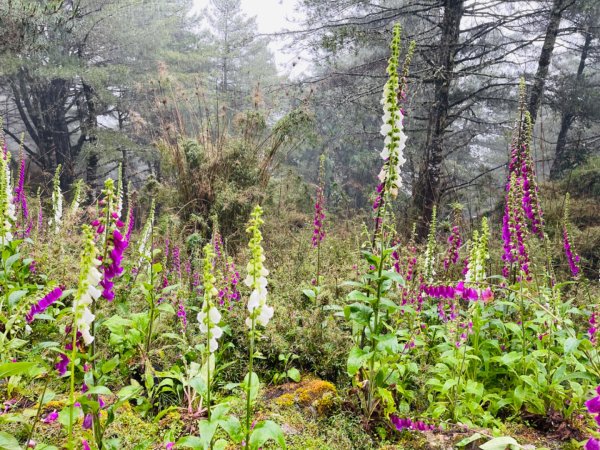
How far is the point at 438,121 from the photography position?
7.04m

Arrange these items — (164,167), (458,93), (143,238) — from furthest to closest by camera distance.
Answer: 1. (458,93)
2. (164,167)
3. (143,238)

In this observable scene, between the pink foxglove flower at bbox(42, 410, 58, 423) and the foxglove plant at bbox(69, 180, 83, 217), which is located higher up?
the foxglove plant at bbox(69, 180, 83, 217)

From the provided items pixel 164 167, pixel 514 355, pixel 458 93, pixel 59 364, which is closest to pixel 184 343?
pixel 59 364

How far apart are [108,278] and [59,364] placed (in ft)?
1.56

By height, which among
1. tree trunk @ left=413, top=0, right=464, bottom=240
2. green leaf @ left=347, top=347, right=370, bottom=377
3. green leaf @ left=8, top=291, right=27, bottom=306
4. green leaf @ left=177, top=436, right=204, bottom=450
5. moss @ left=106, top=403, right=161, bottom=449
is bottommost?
moss @ left=106, top=403, right=161, bottom=449

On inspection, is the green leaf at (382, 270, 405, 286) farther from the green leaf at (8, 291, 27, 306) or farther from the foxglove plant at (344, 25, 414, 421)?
the green leaf at (8, 291, 27, 306)

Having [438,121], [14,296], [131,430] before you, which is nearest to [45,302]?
[14,296]

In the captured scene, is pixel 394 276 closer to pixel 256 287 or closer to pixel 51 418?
pixel 256 287

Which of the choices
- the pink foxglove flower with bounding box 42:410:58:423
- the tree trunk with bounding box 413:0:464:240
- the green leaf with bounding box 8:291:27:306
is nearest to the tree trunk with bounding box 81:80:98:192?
the tree trunk with bounding box 413:0:464:240

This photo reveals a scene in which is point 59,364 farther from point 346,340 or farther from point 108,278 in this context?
point 346,340

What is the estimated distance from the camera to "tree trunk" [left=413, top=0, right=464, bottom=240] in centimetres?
677

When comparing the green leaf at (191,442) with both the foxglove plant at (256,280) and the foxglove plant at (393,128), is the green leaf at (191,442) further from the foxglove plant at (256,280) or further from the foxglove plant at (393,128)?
the foxglove plant at (393,128)

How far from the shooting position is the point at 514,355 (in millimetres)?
2363

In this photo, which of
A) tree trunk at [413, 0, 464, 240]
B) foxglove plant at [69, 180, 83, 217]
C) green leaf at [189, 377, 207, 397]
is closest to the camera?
green leaf at [189, 377, 207, 397]
